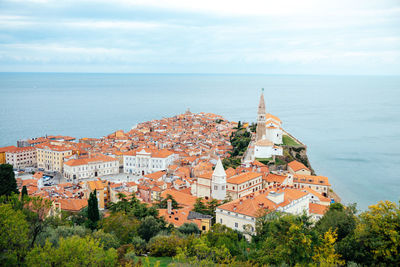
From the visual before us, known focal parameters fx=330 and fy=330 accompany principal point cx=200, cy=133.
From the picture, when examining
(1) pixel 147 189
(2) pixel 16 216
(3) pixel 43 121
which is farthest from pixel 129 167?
(3) pixel 43 121

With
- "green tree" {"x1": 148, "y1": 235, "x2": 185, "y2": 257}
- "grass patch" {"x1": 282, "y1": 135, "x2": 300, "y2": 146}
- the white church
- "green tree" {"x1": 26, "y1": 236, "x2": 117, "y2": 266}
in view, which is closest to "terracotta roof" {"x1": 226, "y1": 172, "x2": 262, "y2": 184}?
the white church

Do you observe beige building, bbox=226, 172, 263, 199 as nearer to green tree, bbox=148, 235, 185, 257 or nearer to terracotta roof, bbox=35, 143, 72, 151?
green tree, bbox=148, 235, 185, 257

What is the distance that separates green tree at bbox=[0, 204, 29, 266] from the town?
9.33m

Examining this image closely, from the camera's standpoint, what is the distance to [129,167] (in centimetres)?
4388

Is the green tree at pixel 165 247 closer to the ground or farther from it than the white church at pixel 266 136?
closer to the ground

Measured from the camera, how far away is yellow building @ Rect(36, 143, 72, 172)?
1746 inches

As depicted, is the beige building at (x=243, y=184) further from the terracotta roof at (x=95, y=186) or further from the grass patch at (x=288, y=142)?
the grass patch at (x=288, y=142)

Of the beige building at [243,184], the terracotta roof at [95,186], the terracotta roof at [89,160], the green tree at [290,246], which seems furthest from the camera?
the terracotta roof at [89,160]

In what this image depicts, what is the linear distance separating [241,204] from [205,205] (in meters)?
3.61

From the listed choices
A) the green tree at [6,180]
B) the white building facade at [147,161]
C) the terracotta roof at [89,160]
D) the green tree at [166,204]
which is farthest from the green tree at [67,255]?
the terracotta roof at [89,160]

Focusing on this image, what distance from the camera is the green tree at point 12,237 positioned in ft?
30.0

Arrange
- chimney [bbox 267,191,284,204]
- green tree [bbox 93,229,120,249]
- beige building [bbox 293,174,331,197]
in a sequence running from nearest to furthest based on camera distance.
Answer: green tree [bbox 93,229,120,249]
chimney [bbox 267,191,284,204]
beige building [bbox 293,174,331,197]

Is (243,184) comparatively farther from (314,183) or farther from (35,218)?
(35,218)

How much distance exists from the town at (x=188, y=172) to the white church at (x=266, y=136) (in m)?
0.11
